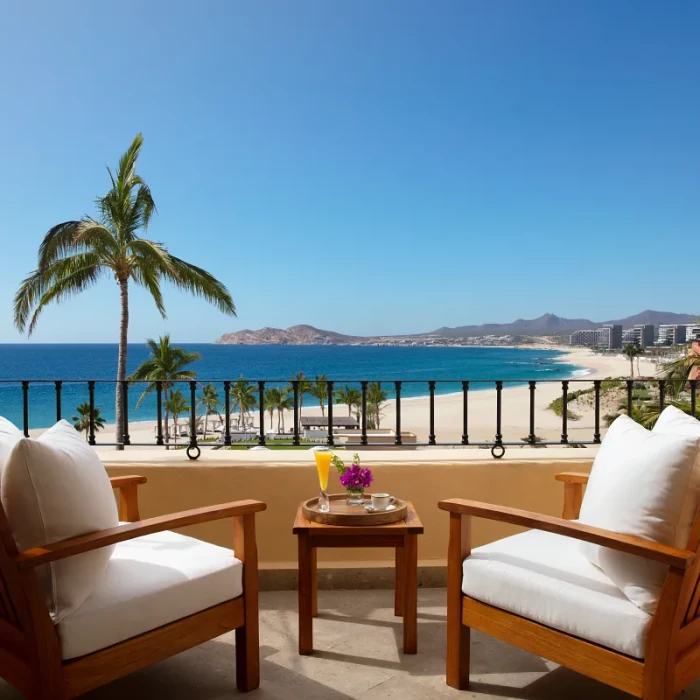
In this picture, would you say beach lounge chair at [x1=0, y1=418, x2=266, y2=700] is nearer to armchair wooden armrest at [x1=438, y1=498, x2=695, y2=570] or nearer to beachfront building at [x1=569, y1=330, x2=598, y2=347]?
armchair wooden armrest at [x1=438, y1=498, x2=695, y2=570]

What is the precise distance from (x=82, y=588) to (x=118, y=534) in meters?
0.17

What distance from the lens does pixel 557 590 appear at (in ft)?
5.76

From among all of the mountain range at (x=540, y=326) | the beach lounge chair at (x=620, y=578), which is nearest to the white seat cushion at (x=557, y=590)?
the beach lounge chair at (x=620, y=578)

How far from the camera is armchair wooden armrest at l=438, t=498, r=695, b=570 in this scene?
152 centimetres

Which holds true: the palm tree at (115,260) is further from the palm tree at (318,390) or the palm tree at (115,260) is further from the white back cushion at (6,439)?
the white back cushion at (6,439)

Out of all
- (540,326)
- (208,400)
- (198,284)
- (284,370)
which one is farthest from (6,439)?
(540,326)

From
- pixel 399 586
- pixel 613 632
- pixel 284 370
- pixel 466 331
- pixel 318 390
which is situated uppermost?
pixel 466 331

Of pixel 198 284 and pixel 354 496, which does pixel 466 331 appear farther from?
pixel 354 496

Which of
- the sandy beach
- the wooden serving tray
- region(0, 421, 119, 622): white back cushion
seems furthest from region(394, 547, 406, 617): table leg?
the sandy beach

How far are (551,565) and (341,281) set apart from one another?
6345 centimetres

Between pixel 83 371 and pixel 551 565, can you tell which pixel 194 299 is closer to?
pixel 551 565

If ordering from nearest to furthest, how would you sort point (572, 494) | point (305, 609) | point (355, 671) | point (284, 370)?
1. point (355, 671)
2. point (305, 609)
3. point (572, 494)
4. point (284, 370)

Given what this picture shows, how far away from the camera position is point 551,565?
1.90 meters

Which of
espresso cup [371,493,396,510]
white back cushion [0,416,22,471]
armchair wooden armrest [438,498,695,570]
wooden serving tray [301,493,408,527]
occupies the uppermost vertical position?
white back cushion [0,416,22,471]
